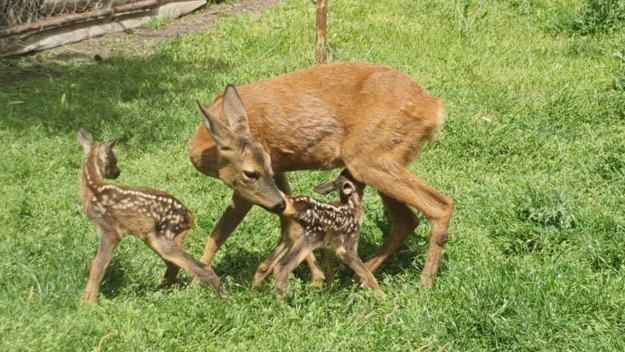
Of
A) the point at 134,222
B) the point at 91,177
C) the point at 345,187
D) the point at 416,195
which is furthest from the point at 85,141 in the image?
the point at 416,195

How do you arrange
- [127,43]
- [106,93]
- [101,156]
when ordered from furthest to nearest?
[127,43] < [106,93] < [101,156]

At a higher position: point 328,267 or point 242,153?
point 242,153

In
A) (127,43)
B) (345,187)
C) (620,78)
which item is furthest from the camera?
(127,43)

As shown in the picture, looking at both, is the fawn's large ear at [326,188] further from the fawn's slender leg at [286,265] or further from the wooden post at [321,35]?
the wooden post at [321,35]

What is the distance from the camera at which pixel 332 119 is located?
713cm

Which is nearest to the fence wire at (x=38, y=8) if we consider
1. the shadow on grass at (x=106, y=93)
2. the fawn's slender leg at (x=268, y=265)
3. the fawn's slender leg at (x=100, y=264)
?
the shadow on grass at (x=106, y=93)

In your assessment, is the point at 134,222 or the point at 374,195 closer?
the point at 134,222

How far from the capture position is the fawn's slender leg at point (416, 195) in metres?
6.92

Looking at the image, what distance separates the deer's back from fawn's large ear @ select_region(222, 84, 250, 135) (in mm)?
254

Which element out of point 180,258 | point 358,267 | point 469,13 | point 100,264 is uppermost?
point 100,264

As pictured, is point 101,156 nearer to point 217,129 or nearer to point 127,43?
point 217,129

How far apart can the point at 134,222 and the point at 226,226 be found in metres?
0.98

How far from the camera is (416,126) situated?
7.10m

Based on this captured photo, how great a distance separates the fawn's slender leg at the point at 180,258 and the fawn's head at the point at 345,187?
1035 millimetres
